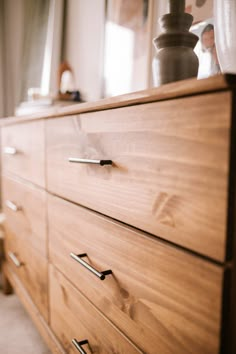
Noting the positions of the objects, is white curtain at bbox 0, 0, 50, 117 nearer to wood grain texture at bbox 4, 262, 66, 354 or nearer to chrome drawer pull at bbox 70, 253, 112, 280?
wood grain texture at bbox 4, 262, 66, 354

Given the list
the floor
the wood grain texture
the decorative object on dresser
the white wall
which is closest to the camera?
the decorative object on dresser

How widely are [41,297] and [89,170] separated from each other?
0.58 m

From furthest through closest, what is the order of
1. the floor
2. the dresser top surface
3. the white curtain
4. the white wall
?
the white curtain < the white wall < the floor < the dresser top surface

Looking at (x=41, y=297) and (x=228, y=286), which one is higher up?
(x=228, y=286)

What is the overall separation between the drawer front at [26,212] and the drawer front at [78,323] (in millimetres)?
144

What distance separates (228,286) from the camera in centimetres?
39

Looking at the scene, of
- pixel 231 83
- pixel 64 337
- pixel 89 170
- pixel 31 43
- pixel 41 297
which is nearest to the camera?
pixel 231 83

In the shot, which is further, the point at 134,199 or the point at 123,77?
the point at 123,77

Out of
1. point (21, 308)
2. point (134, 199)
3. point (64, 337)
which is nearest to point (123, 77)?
point (134, 199)

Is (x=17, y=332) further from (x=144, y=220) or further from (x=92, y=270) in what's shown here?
(x=144, y=220)

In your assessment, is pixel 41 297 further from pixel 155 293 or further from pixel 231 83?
pixel 231 83

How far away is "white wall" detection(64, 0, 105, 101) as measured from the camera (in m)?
1.54

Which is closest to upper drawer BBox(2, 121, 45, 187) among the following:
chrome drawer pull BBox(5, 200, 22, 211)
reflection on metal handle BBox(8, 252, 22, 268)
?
chrome drawer pull BBox(5, 200, 22, 211)

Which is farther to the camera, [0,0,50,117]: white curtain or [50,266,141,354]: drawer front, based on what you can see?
[0,0,50,117]: white curtain
